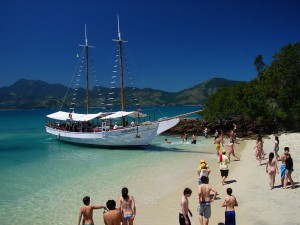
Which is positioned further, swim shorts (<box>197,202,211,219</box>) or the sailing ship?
the sailing ship

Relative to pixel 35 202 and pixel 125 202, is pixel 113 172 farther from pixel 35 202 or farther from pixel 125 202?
pixel 125 202

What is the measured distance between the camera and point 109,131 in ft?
113

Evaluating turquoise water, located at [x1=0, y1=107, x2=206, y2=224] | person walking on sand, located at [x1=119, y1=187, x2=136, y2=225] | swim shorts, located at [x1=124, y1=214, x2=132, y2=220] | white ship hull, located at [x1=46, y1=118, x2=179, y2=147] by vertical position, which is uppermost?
white ship hull, located at [x1=46, y1=118, x2=179, y2=147]

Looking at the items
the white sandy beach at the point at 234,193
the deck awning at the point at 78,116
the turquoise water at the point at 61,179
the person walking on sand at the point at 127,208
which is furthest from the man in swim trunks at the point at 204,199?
the deck awning at the point at 78,116

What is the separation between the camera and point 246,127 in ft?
140

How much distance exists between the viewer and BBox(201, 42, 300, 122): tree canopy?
133 ft

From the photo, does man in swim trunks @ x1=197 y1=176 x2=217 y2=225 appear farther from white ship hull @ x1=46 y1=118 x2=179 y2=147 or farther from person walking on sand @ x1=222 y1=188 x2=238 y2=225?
white ship hull @ x1=46 y1=118 x2=179 y2=147

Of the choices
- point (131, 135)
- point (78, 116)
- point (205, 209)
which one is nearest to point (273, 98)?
Result: point (131, 135)

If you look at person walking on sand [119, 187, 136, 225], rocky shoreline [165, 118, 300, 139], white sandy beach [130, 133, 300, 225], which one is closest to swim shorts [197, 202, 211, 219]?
white sandy beach [130, 133, 300, 225]

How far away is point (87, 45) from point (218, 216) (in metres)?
41.6

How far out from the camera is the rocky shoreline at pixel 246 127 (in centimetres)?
3972

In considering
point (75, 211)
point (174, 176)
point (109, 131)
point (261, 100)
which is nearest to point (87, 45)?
point (109, 131)

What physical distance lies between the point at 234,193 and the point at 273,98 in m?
37.8

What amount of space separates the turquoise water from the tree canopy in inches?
662
